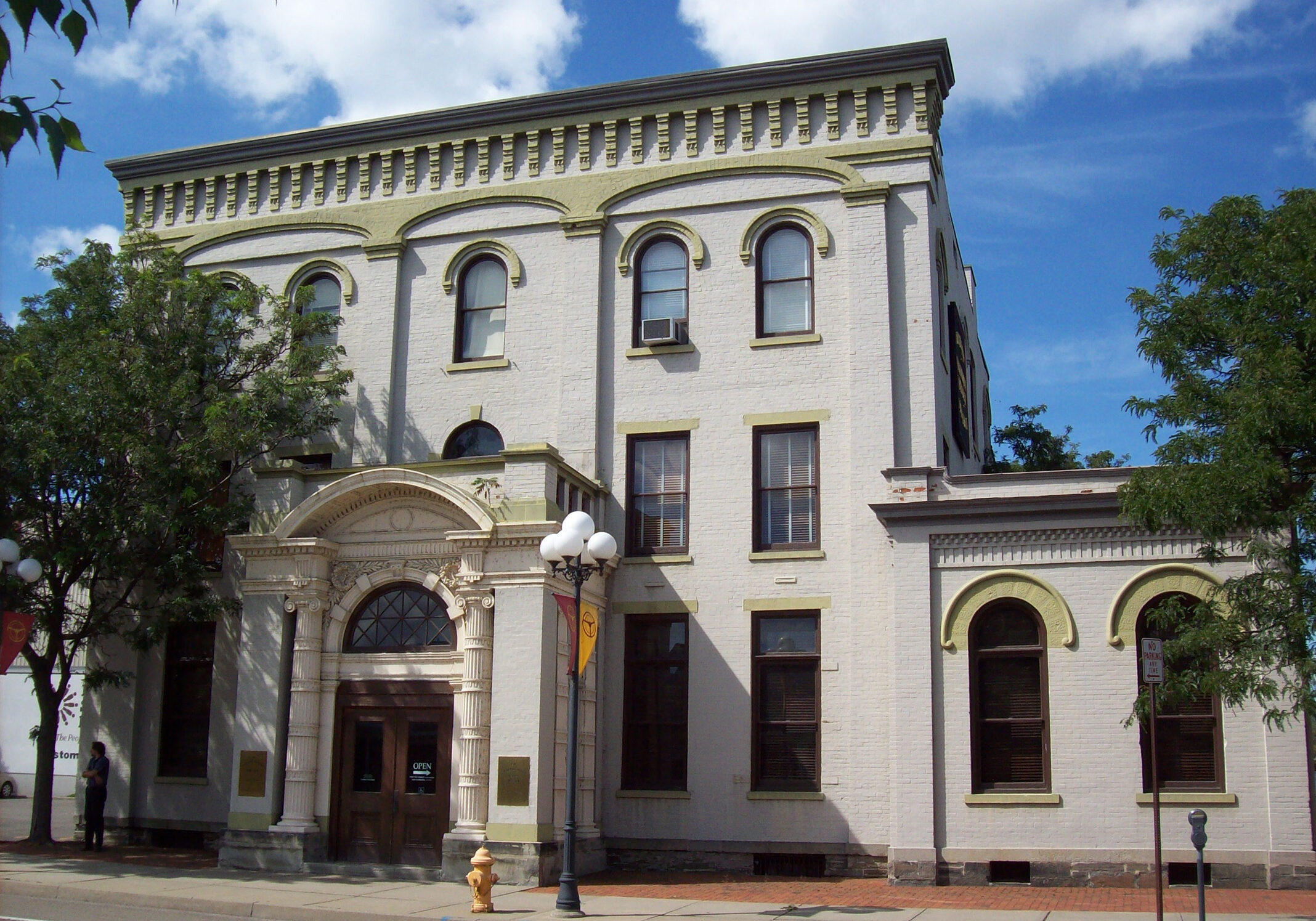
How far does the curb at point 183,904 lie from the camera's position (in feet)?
46.1

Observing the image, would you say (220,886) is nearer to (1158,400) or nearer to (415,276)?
(415,276)

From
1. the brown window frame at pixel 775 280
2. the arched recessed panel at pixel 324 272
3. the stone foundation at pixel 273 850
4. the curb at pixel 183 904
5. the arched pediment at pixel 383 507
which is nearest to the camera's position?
the curb at pixel 183 904

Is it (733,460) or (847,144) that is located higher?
(847,144)

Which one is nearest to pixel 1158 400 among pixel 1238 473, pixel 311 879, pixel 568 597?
pixel 1238 473

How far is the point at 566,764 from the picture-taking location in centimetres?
1823

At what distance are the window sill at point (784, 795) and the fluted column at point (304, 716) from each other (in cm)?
665

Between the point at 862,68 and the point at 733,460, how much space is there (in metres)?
7.08

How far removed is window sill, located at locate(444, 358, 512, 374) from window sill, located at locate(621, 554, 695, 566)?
13.8ft

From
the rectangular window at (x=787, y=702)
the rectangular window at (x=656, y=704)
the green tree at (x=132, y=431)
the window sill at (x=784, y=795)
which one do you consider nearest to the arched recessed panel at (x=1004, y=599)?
the rectangular window at (x=787, y=702)

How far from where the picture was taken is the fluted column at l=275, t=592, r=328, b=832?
18.5 metres

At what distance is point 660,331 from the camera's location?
68.9 ft

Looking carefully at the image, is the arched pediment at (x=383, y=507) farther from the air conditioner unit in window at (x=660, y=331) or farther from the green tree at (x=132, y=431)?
the air conditioner unit in window at (x=660, y=331)

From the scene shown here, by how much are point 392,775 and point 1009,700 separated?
9.26m

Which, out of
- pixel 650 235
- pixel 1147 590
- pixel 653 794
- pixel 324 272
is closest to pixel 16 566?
pixel 324 272
